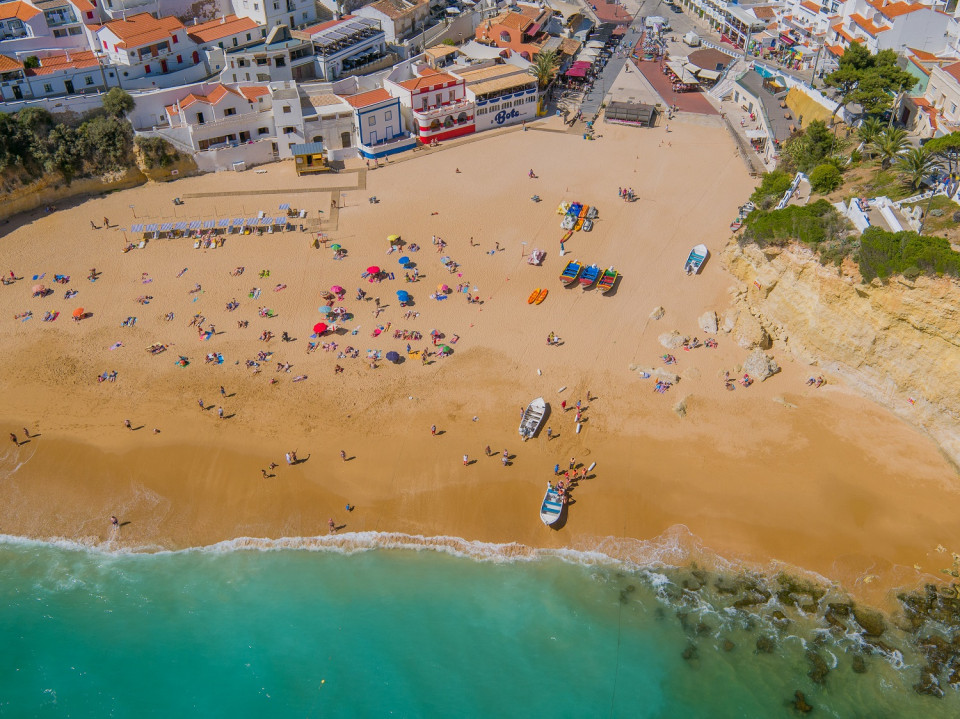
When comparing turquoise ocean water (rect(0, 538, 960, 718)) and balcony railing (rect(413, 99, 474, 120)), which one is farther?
balcony railing (rect(413, 99, 474, 120))

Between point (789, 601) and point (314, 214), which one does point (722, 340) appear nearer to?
point (789, 601)

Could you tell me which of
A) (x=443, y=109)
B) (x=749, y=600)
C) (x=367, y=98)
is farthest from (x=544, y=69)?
(x=749, y=600)

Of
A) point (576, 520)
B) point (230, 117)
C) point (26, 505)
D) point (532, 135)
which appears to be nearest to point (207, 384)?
point (26, 505)

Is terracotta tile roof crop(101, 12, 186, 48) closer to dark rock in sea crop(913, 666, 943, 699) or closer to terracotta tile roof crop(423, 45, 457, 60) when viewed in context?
terracotta tile roof crop(423, 45, 457, 60)

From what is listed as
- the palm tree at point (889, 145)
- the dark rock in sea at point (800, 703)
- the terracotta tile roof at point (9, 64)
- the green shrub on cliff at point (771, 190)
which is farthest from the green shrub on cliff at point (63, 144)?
the dark rock in sea at point (800, 703)

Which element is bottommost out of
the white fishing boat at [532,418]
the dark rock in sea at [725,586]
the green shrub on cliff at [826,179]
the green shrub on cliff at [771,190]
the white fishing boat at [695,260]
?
the dark rock in sea at [725,586]

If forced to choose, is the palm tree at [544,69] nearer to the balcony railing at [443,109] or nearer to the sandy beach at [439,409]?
the balcony railing at [443,109]

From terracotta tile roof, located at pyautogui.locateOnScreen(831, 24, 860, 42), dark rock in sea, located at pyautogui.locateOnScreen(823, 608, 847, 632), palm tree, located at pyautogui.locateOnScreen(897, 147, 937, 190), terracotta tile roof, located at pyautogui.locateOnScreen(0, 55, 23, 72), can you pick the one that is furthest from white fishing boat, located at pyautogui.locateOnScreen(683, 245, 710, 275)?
terracotta tile roof, located at pyautogui.locateOnScreen(0, 55, 23, 72)
